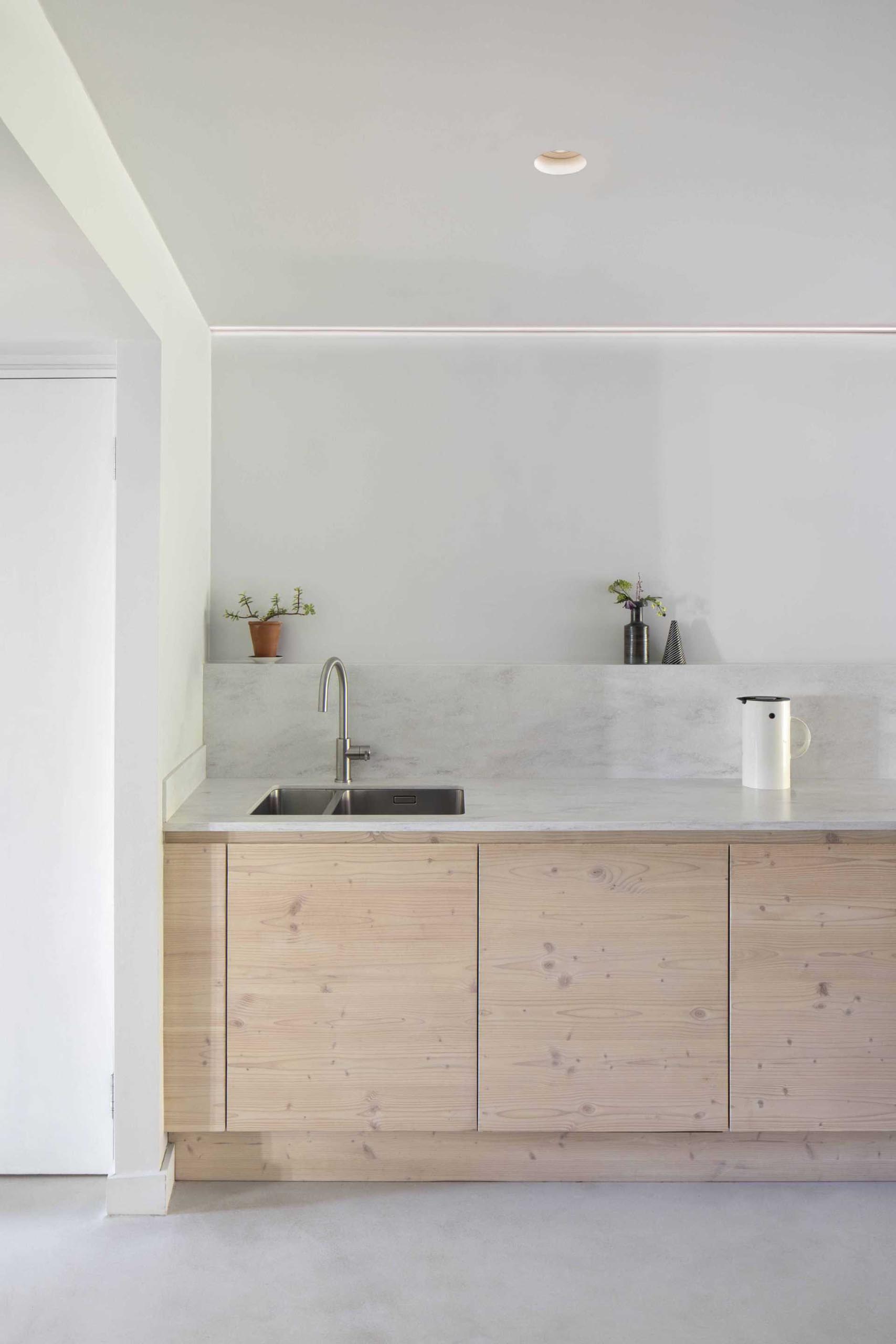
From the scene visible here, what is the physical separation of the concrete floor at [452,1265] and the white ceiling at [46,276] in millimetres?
2039

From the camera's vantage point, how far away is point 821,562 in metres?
3.15

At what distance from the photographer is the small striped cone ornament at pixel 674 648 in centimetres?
307

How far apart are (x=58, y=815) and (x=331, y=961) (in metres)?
0.80

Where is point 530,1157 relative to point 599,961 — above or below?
below

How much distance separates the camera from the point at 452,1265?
2.12m

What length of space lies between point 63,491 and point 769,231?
1.82 meters

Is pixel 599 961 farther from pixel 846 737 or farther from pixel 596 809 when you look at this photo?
pixel 846 737

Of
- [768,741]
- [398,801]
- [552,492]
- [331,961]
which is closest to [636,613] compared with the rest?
[552,492]

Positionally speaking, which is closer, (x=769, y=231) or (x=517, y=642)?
(x=769, y=231)

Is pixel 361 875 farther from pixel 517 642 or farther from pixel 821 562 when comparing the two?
pixel 821 562

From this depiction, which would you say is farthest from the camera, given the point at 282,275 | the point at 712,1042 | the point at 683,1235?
the point at 282,275

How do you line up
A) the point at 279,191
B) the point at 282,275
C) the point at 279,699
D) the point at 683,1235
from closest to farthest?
the point at 279,191 → the point at 683,1235 → the point at 282,275 → the point at 279,699

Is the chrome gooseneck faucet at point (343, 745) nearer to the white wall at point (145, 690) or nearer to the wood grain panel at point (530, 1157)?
the white wall at point (145, 690)

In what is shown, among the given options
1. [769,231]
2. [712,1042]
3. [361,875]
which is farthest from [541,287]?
[712,1042]
